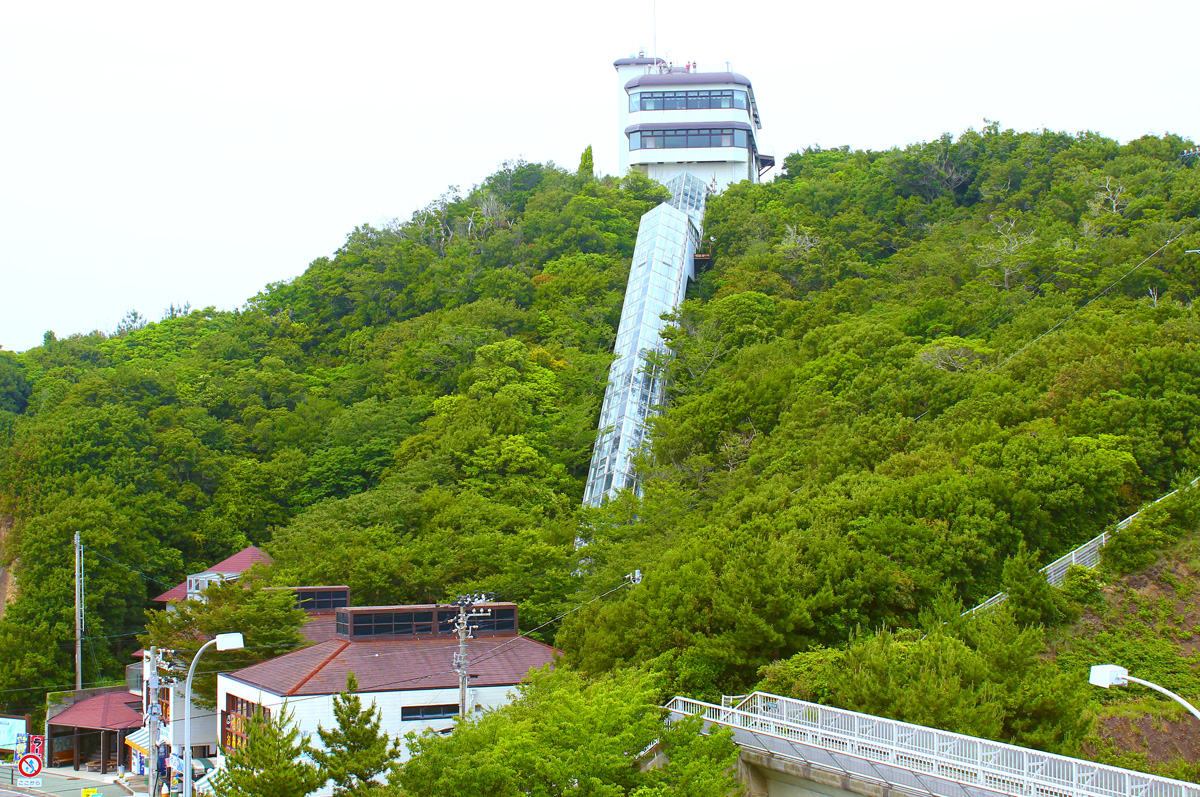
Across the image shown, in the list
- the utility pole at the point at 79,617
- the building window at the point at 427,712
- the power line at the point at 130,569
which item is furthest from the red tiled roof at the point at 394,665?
the power line at the point at 130,569

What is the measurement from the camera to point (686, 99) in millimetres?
79875

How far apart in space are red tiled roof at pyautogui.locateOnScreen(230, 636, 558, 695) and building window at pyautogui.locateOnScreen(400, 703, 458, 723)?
1.79 ft

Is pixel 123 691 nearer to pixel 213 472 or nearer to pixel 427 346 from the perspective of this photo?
pixel 213 472

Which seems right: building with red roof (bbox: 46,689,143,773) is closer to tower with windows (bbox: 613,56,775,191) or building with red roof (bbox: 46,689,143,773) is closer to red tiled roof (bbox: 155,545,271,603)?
red tiled roof (bbox: 155,545,271,603)

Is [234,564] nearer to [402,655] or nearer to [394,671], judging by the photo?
[402,655]

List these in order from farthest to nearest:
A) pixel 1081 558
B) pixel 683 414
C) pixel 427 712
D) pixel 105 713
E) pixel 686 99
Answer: pixel 686 99
pixel 683 414
pixel 105 713
pixel 427 712
pixel 1081 558

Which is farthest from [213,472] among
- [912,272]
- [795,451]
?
[912,272]

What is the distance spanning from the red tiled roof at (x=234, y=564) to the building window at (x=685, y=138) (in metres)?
43.7

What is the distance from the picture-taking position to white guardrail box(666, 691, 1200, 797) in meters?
14.6

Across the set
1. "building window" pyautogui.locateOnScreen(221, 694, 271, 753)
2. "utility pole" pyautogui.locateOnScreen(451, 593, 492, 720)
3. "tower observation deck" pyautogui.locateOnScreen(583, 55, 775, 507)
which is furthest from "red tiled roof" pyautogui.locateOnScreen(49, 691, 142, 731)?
"tower observation deck" pyautogui.locateOnScreen(583, 55, 775, 507)

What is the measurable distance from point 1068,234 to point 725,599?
32.6 m

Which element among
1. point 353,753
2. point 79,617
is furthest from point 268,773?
point 79,617

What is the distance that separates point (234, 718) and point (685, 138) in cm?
5869

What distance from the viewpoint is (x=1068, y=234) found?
48.7m
